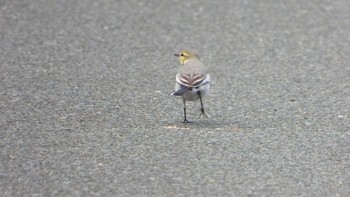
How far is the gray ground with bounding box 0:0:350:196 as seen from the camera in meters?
7.18

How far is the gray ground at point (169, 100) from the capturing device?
7.18 metres

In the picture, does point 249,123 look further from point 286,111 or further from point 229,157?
point 229,157

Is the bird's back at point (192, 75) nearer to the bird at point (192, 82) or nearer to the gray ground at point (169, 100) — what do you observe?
the bird at point (192, 82)

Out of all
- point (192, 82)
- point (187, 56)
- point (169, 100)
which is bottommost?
point (169, 100)

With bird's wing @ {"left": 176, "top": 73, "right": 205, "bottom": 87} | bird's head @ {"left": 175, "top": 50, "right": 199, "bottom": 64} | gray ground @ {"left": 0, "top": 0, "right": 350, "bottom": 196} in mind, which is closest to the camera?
gray ground @ {"left": 0, "top": 0, "right": 350, "bottom": 196}

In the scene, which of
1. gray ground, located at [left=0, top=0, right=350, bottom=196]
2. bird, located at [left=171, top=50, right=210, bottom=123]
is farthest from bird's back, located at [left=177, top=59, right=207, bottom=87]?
gray ground, located at [left=0, top=0, right=350, bottom=196]

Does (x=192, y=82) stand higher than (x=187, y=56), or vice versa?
(x=187, y=56)

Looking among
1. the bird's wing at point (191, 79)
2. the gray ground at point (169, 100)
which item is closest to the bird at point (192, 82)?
the bird's wing at point (191, 79)

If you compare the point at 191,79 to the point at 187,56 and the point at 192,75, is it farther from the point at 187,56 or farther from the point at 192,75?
the point at 187,56

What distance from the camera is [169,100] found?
969cm

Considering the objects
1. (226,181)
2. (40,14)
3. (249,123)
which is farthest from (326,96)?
(40,14)

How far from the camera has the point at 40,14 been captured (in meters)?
13.1

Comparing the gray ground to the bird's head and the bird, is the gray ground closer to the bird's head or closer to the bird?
the bird

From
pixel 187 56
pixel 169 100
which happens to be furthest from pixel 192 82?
pixel 169 100
